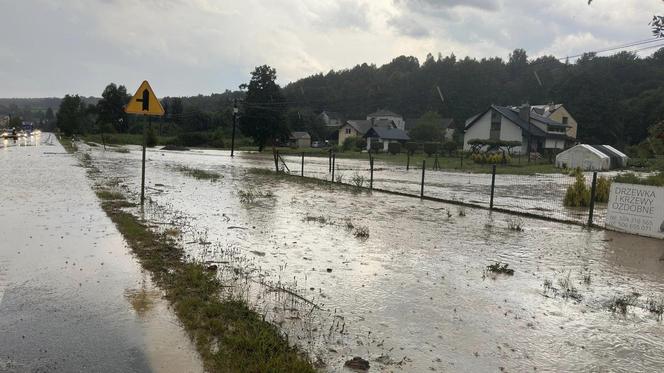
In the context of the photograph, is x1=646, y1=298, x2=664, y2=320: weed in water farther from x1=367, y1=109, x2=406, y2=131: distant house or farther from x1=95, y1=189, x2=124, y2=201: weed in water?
x1=367, y1=109, x2=406, y2=131: distant house

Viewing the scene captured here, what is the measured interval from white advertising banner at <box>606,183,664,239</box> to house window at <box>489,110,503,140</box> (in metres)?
63.4

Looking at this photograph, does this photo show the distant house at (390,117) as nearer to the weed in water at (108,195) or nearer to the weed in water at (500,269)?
the weed in water at (108,195)

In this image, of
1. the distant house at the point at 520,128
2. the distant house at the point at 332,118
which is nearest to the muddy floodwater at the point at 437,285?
the distant house at the point at 520,128

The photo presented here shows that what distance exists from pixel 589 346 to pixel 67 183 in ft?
54.8

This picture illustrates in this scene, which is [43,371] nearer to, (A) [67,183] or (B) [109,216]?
(B) [109,216]

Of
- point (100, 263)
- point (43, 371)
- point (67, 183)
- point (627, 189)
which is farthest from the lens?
point (67, 183)

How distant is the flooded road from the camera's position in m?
4.00

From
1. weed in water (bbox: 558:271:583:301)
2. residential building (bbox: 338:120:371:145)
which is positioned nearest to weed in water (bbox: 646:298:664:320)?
weed in water (bbox: 558:271:583:301)

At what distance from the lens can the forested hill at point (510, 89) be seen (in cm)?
9025

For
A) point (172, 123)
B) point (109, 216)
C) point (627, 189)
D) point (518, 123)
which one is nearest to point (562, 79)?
point (518, 123)

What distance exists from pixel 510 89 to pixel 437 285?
120742 mm

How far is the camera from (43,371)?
3.77 meters

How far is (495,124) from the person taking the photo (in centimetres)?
7312

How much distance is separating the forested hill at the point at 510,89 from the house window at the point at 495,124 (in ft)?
32.7
